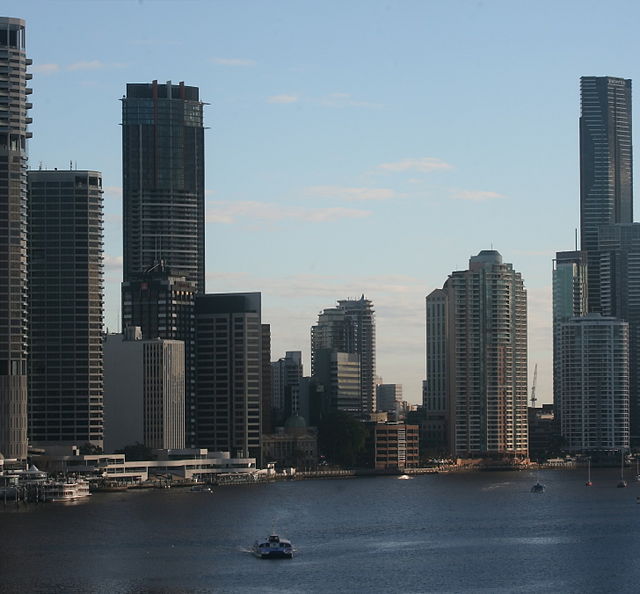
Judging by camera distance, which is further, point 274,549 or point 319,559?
point 274,549

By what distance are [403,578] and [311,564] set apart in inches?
460

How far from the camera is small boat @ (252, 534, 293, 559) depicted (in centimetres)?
16212

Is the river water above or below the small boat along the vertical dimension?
below

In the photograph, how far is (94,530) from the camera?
190500 mm

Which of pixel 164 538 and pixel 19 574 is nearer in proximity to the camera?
pixel 19 574

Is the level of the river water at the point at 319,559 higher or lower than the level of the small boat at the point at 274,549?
lower

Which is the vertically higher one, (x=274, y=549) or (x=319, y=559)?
(x=274, y=549)

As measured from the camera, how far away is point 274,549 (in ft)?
533

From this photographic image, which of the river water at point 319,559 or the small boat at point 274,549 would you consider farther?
the small boat at point 274,549

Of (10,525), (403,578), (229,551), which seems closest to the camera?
(403,578)

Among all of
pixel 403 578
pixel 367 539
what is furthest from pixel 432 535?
pixel 403 578

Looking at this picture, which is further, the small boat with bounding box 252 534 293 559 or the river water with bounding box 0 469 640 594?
the small boat with bounding box 252 534 293 559

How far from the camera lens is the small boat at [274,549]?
6383 inches

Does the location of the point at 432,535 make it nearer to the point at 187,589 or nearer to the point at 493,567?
the point at 493,567
